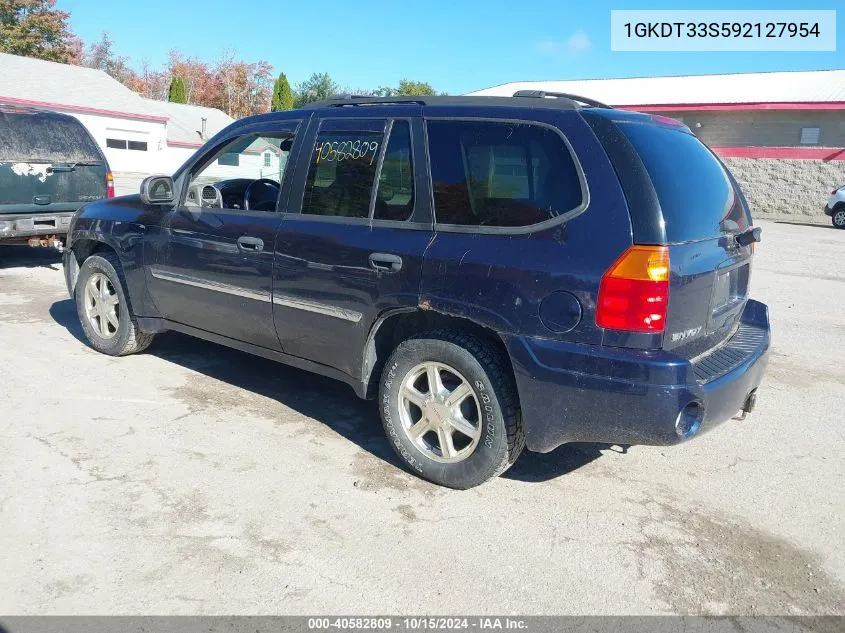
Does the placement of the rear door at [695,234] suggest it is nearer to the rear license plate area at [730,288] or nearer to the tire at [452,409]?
the rear license plate area at [730,288]

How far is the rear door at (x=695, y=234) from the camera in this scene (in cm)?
318

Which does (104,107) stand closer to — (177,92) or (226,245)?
(177,92)

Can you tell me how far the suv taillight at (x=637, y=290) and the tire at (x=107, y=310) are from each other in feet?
12.7

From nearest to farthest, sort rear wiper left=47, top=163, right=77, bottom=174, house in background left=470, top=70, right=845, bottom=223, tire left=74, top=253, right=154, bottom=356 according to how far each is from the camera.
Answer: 1. tire left=74, top=253, right=154, bottom=356
2. rear wiper left=47, top=163, right=77, bottom=174
3. house in background left=470, top=70, right=845, bottom=223

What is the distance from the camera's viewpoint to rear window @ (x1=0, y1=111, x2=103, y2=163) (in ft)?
29.1

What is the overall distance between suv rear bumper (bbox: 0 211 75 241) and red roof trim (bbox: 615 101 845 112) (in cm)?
2325

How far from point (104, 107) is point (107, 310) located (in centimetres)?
3266

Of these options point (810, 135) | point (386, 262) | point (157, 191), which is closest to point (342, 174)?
point (386, 262)

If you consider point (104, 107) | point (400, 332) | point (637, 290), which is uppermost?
point (104, 107)

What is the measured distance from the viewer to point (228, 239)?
461cm

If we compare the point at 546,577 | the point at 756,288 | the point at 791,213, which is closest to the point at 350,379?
the point at 546,577

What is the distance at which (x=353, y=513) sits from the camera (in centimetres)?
352

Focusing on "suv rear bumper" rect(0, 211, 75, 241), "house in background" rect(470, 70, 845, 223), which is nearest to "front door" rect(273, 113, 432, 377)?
"suv rear bumper" rect(0, 211, 75, 241)

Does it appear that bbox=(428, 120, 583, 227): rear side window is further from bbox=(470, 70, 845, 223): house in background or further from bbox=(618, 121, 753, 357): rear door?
bbox=(470, 70, 845, 223): house in background
